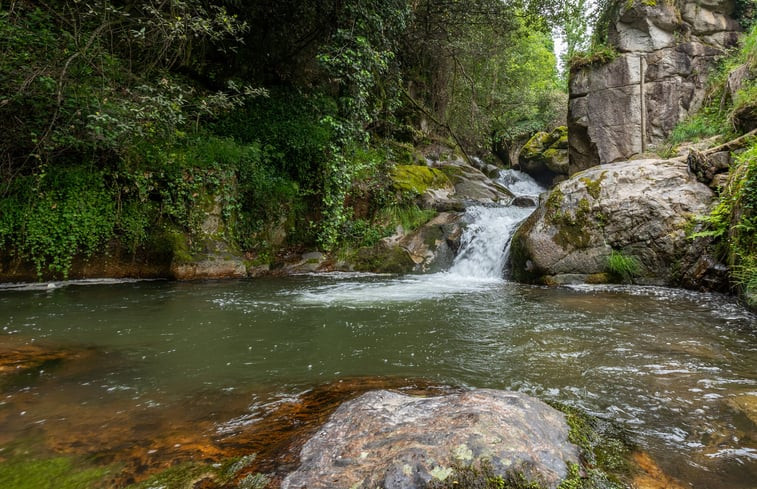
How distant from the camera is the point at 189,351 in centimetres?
347

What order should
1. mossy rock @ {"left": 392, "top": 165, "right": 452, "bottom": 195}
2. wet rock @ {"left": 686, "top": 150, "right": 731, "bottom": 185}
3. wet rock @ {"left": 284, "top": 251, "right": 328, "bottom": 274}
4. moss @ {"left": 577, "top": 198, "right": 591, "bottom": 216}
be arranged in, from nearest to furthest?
wet rock @ {"left": 686, "top": 150, "right": 731, "bottom": 185} < moss @ {"left": 577, "top": 198, "right": 591, "bottom": 216} < wet rock @ {"left": 284, "top": 251, "right": 328, "bottom": 274} < mossy rock @ {"left": 392, "top": 165, "right": 452, "bottom": 195}

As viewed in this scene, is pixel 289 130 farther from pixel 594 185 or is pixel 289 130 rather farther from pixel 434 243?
pixel 594 185

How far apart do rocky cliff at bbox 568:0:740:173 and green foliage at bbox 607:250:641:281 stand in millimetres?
6389

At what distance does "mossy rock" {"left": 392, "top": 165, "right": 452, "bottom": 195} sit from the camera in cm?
1055

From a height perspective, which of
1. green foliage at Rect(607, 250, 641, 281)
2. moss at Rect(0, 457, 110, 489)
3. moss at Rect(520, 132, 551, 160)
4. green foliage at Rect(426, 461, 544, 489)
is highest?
moss at Rect(520, 132, 551, 160)

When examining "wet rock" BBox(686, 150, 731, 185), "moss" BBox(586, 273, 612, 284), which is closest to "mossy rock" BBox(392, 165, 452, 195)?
"moss" BBox(586, 273, 612, 284)

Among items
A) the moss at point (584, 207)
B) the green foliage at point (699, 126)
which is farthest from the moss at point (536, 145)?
the moss at point (584, 207)

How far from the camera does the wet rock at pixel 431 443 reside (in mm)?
1478

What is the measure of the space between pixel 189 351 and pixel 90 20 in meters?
5.95

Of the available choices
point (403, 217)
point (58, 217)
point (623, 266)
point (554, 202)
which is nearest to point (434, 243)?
point (403, 217)

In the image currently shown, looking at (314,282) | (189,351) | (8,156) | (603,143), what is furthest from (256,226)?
(603,143)

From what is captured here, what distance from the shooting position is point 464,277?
27.3 ft

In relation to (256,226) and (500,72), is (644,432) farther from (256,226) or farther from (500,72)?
(500,72)

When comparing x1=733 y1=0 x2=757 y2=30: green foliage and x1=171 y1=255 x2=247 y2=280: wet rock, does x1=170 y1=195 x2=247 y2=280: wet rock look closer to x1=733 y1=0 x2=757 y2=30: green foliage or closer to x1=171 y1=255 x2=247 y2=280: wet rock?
x1=171 y1=255 x2=247 y2=280: wet rock
